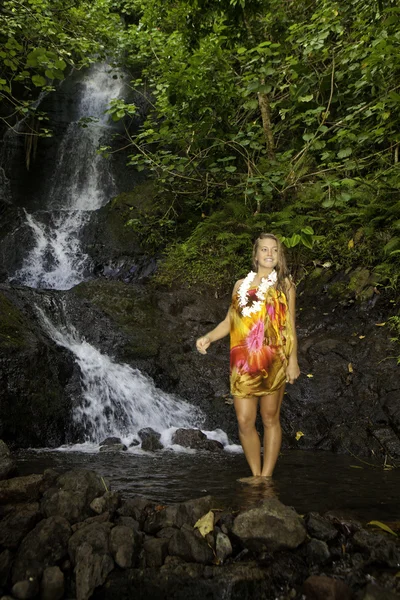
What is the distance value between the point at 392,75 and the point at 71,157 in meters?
13.3

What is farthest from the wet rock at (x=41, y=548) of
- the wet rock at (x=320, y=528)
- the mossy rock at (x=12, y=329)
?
the mossy rock at (x=12, y=329)

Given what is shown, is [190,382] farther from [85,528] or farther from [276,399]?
[85,528]

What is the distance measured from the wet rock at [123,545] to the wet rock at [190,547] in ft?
0.69

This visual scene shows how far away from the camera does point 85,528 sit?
2586 mm

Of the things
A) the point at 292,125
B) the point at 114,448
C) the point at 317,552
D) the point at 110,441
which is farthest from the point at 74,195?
the point at 317,552

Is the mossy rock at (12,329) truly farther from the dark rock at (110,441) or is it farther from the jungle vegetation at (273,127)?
the jungle vegetation at (273,127)

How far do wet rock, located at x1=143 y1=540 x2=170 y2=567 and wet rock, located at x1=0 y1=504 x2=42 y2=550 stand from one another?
2.33 feet

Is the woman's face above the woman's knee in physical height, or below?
above

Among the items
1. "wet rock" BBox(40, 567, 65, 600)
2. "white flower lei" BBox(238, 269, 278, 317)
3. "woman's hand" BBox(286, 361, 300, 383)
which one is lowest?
"wet rock" BBox(40, 567, 65, 600)

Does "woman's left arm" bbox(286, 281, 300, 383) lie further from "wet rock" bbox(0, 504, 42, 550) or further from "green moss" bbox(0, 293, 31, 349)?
"green moss" bbox(0, 293, 31, 349)

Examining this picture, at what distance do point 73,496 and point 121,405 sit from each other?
4111 mm

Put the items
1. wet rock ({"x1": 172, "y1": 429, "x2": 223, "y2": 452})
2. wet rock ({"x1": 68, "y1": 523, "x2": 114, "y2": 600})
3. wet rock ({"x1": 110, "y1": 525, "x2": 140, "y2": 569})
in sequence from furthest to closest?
wet rock ({"x1": 172, "y1": 429, "x2": 223, "y2": 452}) < wet rock ({"x1": 110, "y1": 525, "x2": 140, "y2": 569}) < wet rock ({"x1": 68, "y1": 523, "x2": 114, "y2": 600})

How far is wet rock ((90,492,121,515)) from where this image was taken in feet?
9.39

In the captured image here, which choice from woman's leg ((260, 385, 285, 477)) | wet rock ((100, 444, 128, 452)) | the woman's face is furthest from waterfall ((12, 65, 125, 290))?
woman's leg ((260, 385, 285, 477))
